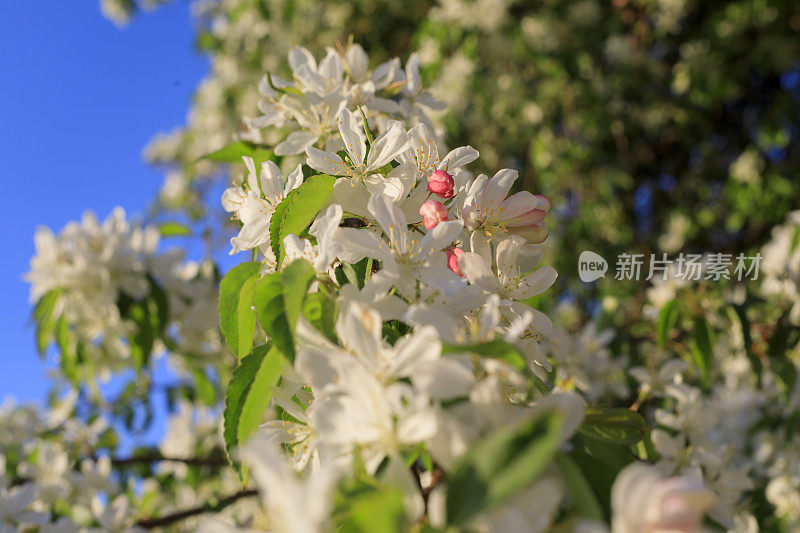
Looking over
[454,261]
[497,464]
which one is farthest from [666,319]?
[497,464]

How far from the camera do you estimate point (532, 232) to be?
33.9 inches

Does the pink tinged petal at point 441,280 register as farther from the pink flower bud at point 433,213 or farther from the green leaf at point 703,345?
the green leaf at point 703,345

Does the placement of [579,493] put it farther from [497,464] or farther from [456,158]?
[456,158]

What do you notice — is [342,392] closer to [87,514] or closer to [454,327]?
[454,327]

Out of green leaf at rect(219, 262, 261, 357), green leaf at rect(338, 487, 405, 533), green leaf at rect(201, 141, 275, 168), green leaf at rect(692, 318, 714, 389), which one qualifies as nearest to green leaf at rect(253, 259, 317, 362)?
green leaf at rect(219, 262, 261, 357)

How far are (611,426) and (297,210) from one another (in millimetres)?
460

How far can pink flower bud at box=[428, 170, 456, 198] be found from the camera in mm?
799

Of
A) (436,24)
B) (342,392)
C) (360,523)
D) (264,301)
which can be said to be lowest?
(360,523)

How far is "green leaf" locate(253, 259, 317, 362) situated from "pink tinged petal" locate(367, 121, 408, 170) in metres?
0.21

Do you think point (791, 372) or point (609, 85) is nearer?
point (791, 372)

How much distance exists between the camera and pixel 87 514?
1.60 m

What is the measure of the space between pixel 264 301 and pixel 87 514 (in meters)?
1.26

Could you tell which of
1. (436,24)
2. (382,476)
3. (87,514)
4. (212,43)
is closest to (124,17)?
(212,43)

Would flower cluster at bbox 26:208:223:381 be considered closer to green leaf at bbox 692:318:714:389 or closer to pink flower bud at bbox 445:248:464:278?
pink flower bud at bbox 445:248:464:278
